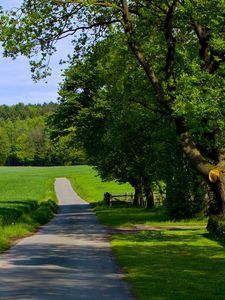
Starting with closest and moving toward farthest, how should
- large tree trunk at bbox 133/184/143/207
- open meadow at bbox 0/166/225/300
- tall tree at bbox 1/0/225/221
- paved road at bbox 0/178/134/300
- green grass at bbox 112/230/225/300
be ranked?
paved road at bbox 0/178/134/300
green grass at bbox 112/230/225/300
open meadow at bbox 0/166/225/300
tall tree at bbox 1/0/225/221
large tree trunk at bbox 133/184/143/207

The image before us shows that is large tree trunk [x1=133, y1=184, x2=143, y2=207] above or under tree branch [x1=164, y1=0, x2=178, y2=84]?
under

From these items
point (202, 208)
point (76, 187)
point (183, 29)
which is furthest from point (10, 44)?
point (76, 187)

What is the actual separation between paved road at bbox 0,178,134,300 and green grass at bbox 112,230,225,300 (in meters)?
0.47

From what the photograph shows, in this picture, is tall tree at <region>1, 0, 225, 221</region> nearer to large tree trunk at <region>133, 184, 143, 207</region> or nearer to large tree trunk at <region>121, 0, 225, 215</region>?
large tree trunk at <region>121, 0, 225, 215</region>

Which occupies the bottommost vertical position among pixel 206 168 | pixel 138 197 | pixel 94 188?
pixel 138 197

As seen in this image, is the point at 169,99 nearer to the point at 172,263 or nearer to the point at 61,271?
the point at 172,263

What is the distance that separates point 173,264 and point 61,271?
3.11 m

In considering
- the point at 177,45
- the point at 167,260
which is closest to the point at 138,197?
the point at 177,45

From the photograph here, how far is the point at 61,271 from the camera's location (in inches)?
521

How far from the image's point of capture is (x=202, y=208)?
31422 millimetres

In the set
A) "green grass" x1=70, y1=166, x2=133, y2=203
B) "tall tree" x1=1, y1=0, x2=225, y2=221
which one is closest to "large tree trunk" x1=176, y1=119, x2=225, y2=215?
"tall tree" x1=1, y1=0, x2=225, y2=221

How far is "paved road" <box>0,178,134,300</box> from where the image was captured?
10.3 m

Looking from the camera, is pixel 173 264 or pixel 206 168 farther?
pixel 206 168

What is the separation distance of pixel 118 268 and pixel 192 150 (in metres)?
9.50
